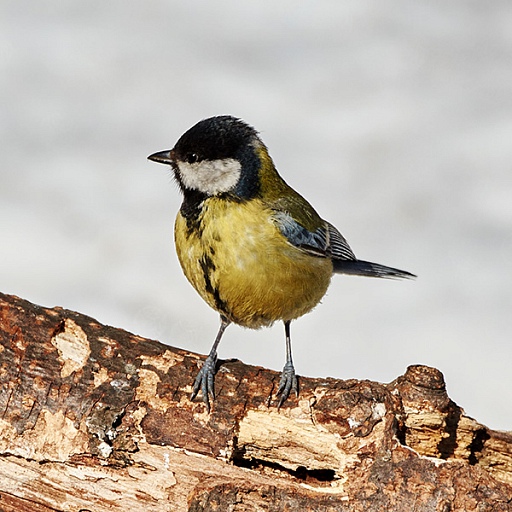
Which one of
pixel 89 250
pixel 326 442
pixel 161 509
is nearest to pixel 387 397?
pixel 326 442

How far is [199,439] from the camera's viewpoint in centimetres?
241

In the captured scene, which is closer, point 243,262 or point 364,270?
point 243,262

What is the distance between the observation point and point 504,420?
12.5 ft

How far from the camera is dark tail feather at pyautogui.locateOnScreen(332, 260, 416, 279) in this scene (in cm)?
340

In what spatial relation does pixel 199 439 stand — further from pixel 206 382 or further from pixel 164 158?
pixel 164 158

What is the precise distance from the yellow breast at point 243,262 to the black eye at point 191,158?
0.15 m

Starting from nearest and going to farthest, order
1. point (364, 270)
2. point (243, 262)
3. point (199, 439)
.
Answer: point (199, 439) → point (243, 262) → point (364, 270)

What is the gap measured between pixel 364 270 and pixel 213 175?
0.91 meters

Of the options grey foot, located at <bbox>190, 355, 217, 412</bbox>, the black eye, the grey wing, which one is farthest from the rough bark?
the black eye

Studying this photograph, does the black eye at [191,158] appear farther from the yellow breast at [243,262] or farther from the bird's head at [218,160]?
the yellow breast at [243,262]

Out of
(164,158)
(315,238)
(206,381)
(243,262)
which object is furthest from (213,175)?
(206,381)

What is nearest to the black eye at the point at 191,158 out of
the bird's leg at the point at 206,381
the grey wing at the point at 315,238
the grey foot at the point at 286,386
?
the grey wing at the point at 315,238

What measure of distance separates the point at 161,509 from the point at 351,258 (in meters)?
1.37

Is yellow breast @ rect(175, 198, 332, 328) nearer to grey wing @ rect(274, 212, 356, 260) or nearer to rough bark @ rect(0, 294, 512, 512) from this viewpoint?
grey wing @ rect(274, 212, 356, 260)
